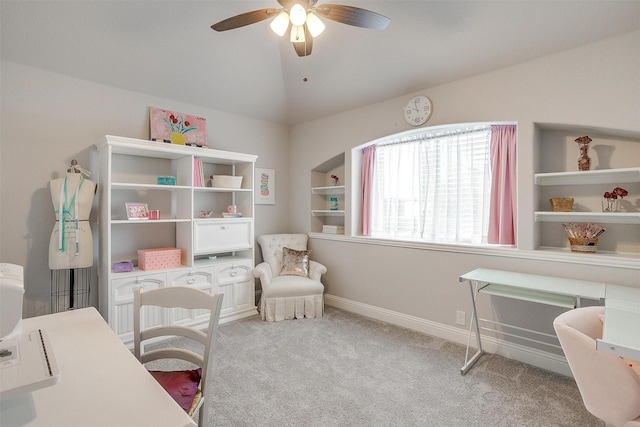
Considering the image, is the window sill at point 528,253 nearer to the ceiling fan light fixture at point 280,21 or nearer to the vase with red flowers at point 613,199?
the vase with red flowers at point 613,199

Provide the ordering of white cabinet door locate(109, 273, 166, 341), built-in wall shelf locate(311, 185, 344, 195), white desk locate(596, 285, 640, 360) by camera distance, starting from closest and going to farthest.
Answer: white desk locate(596, 285, 640, 360) → white cabinet door locate(109, 273, 166, 341) → built-in wall shelf locate(311, 185, 344, 195)

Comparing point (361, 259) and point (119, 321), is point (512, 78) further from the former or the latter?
point (119, 321)

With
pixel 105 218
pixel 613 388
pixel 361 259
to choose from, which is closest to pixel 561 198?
pixel 613 388

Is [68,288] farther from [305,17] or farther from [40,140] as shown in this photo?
[305,17]

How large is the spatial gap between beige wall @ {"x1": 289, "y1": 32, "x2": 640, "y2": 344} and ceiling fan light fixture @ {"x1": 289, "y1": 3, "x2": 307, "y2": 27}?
190 cm

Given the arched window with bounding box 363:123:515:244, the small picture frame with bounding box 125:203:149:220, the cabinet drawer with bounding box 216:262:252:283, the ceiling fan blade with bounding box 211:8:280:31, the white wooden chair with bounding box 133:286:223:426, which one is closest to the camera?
the white wooden chair with bounding box 133:286:223:426

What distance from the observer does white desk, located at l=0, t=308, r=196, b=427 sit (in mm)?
801

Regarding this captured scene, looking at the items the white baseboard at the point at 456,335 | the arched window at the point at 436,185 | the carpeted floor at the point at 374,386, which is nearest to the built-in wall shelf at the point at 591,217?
the arched window at the point at 436,185

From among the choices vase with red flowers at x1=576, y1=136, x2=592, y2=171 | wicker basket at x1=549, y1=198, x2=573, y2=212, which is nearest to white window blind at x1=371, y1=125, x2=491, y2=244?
wicker basket at x1=549, y1=198, x2=573, y2=212

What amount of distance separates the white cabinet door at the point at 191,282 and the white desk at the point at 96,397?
2.06 metres

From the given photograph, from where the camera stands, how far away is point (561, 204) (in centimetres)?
260

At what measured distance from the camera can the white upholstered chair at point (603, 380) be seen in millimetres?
1303

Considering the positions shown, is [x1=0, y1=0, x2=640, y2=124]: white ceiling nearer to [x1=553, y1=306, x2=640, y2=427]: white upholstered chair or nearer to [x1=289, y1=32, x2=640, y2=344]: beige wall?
[x1=289, y1=32, x2=640, y2=344]: beige wall

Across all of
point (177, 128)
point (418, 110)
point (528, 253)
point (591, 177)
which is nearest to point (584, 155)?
point (591, 177)
